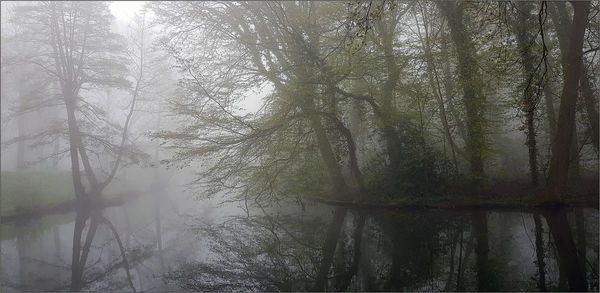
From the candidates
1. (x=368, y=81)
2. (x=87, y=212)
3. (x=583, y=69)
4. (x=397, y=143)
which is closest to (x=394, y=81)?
(x=368, y=81)

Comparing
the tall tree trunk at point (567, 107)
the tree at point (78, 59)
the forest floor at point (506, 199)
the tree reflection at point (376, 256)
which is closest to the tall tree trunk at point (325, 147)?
the forest floor at point (506, 199)

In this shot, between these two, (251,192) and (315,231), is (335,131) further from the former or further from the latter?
(315,231)

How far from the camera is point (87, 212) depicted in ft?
60.2

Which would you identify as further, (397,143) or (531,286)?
(397,143)

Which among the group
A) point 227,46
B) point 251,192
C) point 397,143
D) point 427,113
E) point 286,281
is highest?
point 227,46

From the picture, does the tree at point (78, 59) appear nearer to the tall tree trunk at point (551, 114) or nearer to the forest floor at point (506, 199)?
the forest floor at point (506, 199)

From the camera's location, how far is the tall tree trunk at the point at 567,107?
10547 mm

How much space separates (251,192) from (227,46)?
17.5 feet

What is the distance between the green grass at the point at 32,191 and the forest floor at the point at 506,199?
13.6 metres

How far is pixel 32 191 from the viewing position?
1788 centimetres

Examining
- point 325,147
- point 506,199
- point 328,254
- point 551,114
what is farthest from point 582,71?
point 328,254

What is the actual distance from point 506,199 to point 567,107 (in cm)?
340

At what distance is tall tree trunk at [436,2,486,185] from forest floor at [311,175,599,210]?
2.71 ft

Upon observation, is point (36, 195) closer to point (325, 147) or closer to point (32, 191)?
point (32, 191)
